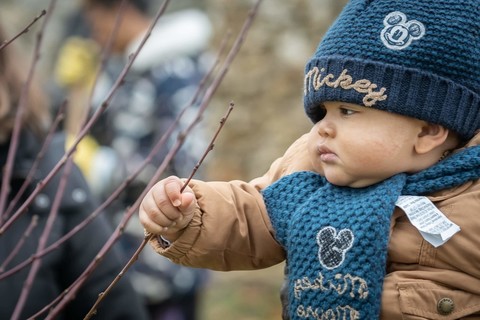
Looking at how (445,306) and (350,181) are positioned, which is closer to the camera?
(445,306)

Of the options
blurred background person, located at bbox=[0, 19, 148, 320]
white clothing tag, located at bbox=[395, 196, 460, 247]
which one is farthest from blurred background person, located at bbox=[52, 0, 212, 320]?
white clothing tag, located at bbox=[395, 196, 460, 247]

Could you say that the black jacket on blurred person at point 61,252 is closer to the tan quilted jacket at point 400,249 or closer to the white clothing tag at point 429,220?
the tan quilted jacket at point 400,249

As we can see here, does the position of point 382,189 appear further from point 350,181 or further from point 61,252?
point 61,252

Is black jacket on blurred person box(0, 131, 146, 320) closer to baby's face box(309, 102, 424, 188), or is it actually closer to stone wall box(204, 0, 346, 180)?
baby's face box(309, 102, 424, 188)

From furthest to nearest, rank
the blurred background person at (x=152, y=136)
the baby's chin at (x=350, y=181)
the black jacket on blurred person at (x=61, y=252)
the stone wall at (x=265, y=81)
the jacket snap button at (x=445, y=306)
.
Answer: the stone wall at (x=265, y=81), the blurred background person at (x=152, y=136), the black jacket on blurred person at (x=61, y=252), the baby's chin at (x=350, y=181), the jacket snap button at (x=445, y=306)

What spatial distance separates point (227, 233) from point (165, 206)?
0.17 meters

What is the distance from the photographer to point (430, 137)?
1.75 metres

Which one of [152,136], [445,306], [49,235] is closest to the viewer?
[445,306]

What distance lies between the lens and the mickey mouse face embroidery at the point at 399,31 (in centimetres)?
170

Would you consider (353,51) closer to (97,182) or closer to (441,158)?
(441,158)

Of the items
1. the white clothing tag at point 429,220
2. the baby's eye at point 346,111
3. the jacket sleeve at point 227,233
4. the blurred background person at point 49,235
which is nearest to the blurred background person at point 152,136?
the blurred background person at point 49,235

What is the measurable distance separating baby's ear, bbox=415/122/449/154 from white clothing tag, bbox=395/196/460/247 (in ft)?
0.31

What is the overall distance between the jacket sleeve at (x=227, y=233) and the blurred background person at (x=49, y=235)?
3.04ft

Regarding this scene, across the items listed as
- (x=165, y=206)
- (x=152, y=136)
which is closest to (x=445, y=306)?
(x=165, y=206)
